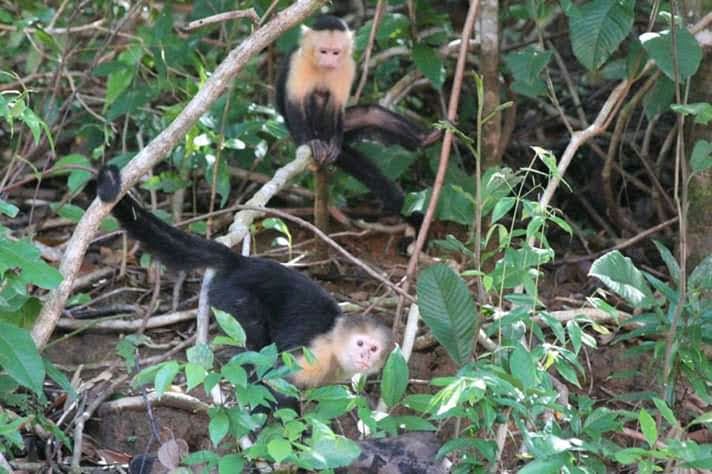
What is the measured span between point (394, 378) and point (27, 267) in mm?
1015

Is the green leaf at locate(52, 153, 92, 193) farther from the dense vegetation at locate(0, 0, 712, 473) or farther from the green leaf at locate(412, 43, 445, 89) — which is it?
the green leaf at locate(412, 43, 445, 89)

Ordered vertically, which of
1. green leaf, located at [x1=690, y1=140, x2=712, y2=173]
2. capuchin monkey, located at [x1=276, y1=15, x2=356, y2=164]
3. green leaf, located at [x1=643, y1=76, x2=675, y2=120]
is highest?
green leaf, located at [x1=690, y1=140, x2=712, y2=173]

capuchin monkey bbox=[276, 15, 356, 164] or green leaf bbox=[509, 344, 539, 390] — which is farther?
capuchin monkey bbox=[276, 15, 356, 164]

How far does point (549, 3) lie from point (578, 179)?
1.34m

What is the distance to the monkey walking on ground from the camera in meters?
5.07

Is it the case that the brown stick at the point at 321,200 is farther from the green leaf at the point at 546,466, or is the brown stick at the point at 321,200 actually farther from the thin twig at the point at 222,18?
the green leaf at the point at 546,466

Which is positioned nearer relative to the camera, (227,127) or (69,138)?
(227,127)

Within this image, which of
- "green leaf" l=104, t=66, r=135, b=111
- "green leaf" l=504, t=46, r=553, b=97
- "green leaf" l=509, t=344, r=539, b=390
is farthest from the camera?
"green leaf" l=104, t=66, r=135, b=111

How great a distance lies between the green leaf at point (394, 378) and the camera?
9.89 ft

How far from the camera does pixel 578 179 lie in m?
5.78

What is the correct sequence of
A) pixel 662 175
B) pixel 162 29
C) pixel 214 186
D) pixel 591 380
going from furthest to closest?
pixel 662 175
pixel 162 29
pixel 214 186
pixel 591 380

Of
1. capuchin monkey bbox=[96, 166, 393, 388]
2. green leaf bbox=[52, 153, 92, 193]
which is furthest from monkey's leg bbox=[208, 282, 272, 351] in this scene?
green leaf bbox=[52, 153, 92, 193]

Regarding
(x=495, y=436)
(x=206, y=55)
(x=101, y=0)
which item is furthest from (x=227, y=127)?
(x=495, y=436)

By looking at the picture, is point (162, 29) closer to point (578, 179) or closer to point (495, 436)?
point (578, 179)
